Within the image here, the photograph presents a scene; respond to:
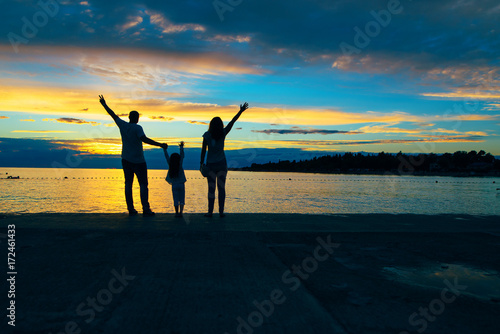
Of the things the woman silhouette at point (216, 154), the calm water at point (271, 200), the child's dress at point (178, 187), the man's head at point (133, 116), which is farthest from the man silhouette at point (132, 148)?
the calm water at point (271, 200)

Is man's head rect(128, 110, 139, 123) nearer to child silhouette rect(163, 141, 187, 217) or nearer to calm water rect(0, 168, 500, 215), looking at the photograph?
child silhouette rect(163, 141, 187, 217)

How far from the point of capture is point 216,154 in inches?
295

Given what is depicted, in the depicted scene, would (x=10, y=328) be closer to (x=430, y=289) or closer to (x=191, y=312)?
(x=191, y=312)

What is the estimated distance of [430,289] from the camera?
3086mm

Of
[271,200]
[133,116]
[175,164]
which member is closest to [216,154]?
[175,164]

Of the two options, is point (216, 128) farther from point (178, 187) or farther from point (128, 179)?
point (128, 179)

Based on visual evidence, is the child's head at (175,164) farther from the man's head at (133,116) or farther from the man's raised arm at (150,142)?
the man's head at (133,116)

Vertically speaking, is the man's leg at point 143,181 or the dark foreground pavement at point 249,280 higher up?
the man's leg at point 143,181

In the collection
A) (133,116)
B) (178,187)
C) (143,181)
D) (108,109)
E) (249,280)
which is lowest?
(249,280)

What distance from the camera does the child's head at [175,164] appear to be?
27.0ft

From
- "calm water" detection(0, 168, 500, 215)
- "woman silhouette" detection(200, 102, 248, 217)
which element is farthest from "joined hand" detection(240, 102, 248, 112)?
"calm water" detection(0, 168, 500, 215)

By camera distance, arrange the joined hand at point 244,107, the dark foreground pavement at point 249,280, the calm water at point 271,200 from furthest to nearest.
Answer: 1. the calm water at point 271,200
2. the joined hand at point 244,107
3. the dark foreground pavement at point 249,280

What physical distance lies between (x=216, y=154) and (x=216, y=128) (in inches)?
22.9

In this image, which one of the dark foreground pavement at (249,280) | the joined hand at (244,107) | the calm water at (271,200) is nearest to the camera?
the dark foreground pavement at (249,280)
